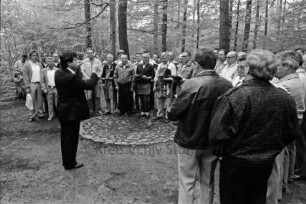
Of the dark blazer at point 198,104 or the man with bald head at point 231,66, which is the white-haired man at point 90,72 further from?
the dark blazer at point 198,104

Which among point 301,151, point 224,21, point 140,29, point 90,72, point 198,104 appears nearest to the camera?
point 198,104

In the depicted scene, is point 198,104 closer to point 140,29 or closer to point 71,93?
point 71,93

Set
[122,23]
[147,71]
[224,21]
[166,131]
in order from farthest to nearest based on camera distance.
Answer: [122,23], [147,71], [224,21], [166,131]

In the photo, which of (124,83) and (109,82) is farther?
(109,82)

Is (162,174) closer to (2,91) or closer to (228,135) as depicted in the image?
(228,135)

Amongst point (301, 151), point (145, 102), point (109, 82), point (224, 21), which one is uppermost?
point (224, 21)

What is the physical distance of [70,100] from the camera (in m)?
4.34

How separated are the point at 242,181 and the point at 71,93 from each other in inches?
128

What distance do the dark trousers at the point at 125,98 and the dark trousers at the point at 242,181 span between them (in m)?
6.02

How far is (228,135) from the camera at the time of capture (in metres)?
2.12

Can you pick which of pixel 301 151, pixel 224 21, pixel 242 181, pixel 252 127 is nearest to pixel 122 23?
pixel 224 21

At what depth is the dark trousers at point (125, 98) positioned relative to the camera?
26.3 ft

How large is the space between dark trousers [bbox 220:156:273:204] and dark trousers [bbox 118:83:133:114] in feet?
19.7

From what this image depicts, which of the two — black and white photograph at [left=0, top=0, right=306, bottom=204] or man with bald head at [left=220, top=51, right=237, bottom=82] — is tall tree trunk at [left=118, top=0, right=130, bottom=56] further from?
man with bald head at [left=220, top=51, right=237, bottom=82]
